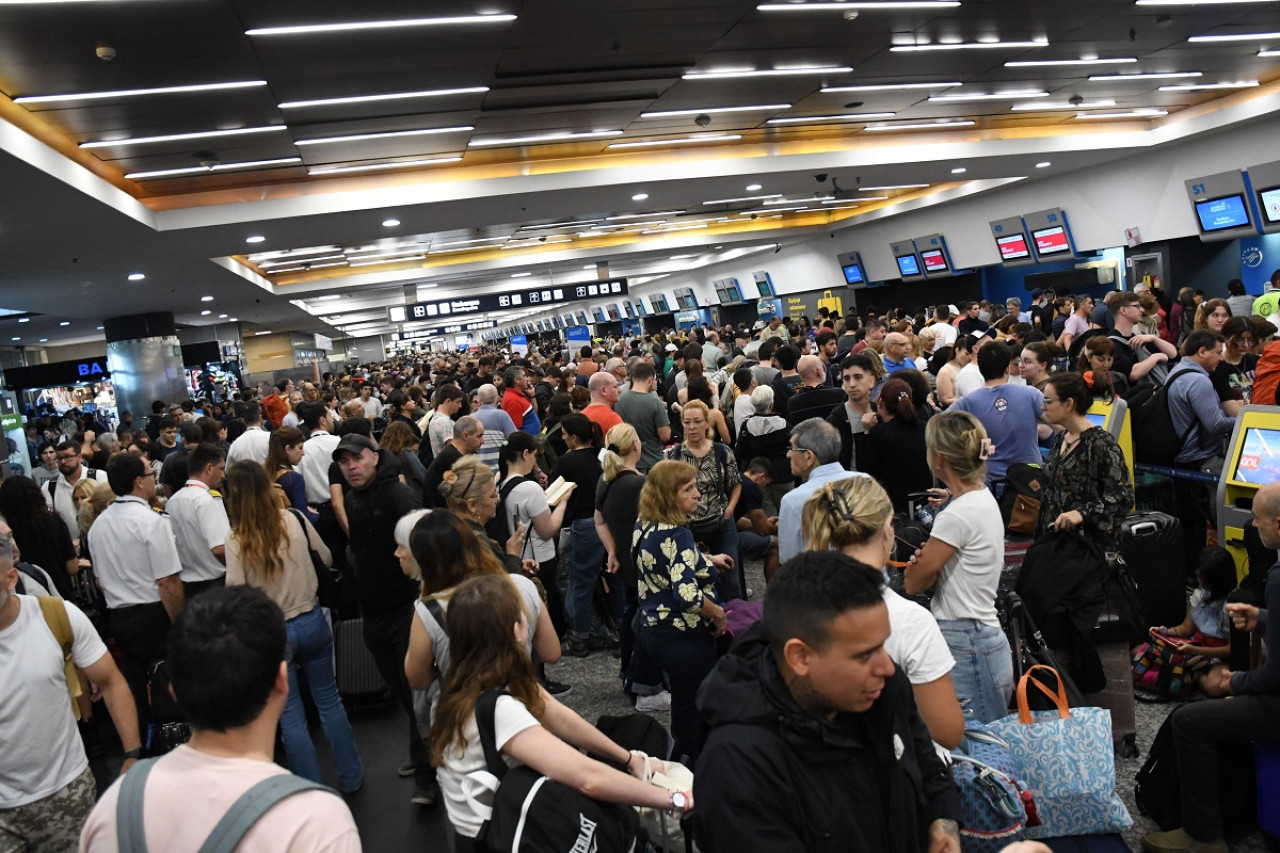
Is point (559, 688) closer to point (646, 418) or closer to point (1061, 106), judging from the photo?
point (646, 418)

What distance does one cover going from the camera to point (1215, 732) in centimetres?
317

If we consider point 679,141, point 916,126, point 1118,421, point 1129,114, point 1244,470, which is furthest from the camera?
point 1129,114

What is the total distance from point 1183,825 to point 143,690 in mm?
5098

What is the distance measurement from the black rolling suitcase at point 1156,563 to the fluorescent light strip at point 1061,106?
8.68m

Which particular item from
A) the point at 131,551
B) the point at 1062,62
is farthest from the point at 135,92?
the point at 1062,62

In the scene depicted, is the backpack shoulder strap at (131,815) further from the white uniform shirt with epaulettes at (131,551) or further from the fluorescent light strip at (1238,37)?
the fluorescent light strip at (1238,37)

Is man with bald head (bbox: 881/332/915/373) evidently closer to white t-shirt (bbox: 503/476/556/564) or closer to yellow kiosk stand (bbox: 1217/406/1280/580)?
yellow kiosk stand (bbox: 1217/406/1280/580)

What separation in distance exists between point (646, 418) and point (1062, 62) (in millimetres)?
6118

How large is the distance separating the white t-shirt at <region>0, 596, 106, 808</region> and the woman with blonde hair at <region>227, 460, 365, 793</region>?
4.14ft

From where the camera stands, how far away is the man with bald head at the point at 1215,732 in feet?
10.2

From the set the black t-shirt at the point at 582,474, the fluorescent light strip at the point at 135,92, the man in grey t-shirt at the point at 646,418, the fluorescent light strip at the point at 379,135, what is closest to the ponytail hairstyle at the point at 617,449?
the black t-shirt at the point at 582,474

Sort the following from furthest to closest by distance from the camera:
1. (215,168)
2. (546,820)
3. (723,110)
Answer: (723,110) → (215,168) → (546,820)

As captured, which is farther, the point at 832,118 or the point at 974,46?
the point at 832,118

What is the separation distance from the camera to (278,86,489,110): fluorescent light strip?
7.27m
